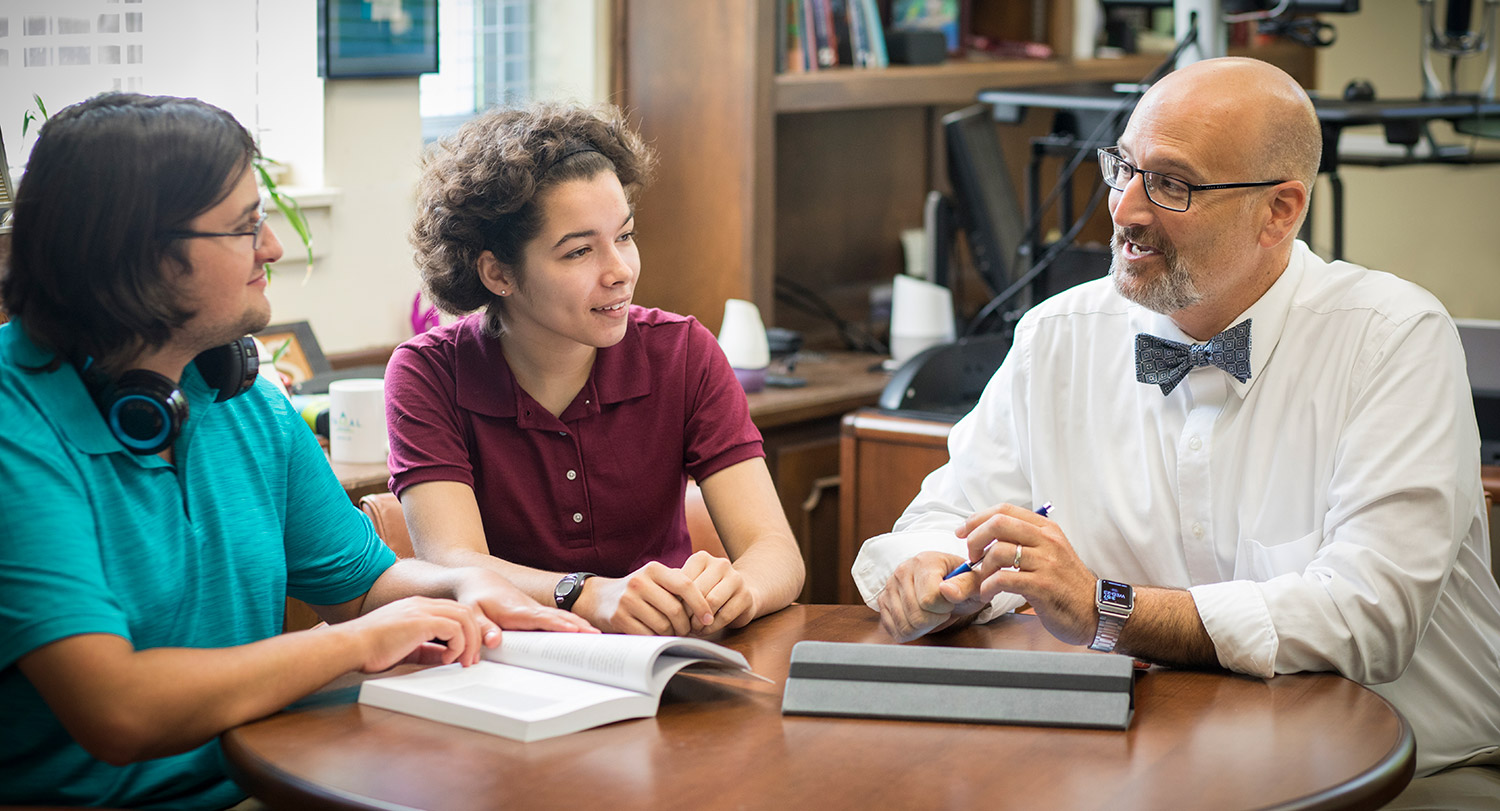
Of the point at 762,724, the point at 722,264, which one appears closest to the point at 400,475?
the point at 762,724

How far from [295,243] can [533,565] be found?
4.00 ft

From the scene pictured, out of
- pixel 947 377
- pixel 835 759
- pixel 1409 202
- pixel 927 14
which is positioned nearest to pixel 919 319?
pixel 947 377

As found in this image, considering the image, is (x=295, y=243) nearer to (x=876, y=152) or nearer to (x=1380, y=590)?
(x=876, y=152)

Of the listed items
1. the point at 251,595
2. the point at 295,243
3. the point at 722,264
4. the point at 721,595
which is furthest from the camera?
the point at 722,264

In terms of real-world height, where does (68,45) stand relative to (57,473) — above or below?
above

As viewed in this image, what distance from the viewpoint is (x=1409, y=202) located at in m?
5.90

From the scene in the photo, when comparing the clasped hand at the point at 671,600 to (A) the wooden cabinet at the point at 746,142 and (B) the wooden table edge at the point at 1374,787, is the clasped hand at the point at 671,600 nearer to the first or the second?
(B) the wooden table edge at the point at 1374,787

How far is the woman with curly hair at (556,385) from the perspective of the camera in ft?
6.23

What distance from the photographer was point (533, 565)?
1.97 metres

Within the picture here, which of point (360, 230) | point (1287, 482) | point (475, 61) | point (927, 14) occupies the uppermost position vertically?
point (927, 14)

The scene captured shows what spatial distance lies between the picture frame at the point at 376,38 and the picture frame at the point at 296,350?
0.51 m

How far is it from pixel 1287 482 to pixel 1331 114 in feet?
3.74

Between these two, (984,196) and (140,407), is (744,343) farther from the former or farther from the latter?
(140,407)

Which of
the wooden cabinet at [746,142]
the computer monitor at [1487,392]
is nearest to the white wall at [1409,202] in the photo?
the wooden cabinet at [746,142]
